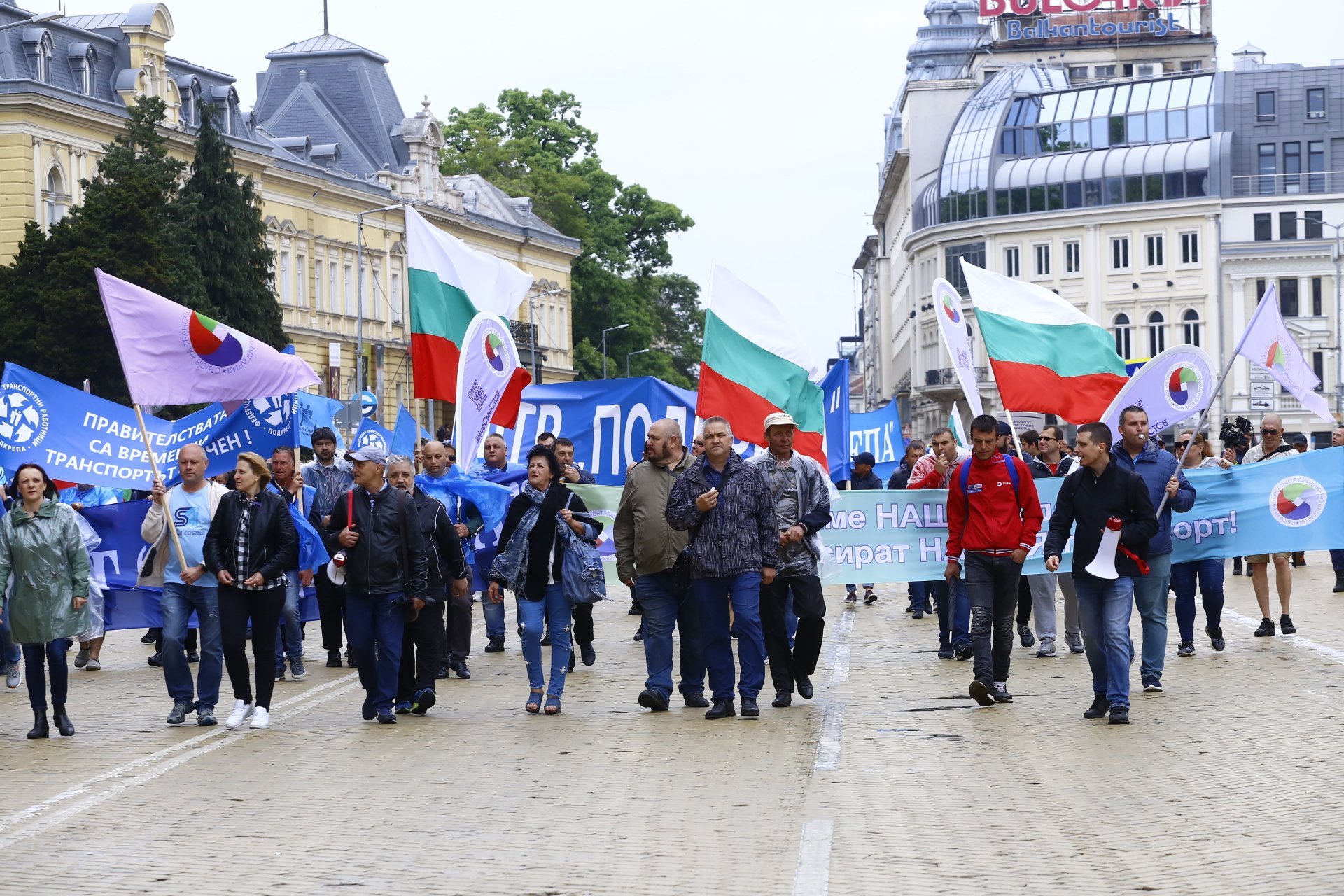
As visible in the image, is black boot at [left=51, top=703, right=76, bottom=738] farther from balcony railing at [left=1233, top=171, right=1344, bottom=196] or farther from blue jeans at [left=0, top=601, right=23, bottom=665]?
balcony railing at [left=1233, top=171, right=1344, bottom=196]

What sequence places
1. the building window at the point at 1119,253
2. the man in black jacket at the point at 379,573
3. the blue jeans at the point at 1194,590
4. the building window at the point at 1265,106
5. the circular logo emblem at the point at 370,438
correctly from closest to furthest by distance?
1. the man in black jacket at the point at 379,573
2. the blue jeans at the point at 1194,590
3. the circular logo emblem at the point at 370,438
4. the building window at the point at 1265,106
5. the building window at the point at 1119,253

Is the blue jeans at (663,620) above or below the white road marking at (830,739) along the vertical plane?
above

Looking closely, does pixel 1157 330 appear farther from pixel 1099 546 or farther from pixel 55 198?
pixel 1099 546

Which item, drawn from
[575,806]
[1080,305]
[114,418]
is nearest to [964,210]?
[1080,305]

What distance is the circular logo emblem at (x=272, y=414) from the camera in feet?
56.0

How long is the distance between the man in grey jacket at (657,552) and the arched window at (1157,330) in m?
82.6

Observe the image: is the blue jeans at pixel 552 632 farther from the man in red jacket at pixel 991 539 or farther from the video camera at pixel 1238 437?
the video camera at pixel 1238 437

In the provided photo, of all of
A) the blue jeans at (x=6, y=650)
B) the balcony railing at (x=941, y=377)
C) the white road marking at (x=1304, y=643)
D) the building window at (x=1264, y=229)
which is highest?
the building window at (x=1264, y=229)

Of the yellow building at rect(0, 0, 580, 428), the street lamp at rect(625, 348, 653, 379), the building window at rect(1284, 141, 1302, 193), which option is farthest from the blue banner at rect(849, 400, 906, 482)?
the building window at rect(1284, 141, 1302, 193)

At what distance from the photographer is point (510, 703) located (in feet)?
45.2

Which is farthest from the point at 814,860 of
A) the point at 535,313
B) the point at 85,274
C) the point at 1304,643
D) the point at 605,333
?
the point at 605,333

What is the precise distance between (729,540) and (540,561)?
1304 millimetres

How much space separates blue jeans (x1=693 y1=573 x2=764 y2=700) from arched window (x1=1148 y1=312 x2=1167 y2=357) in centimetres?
8276

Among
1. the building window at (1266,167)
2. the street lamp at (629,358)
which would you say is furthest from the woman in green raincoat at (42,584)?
the building window at (1266,167)
